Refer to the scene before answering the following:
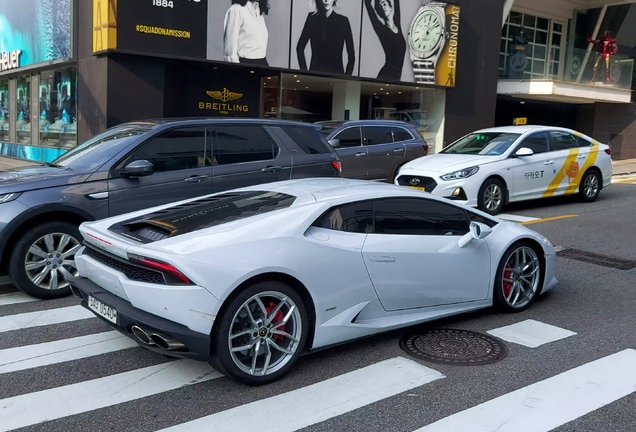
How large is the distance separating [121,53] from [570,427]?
47.0ft

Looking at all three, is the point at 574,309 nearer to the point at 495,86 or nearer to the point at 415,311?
the point at 415,311

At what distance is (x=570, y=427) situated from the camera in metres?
3.95

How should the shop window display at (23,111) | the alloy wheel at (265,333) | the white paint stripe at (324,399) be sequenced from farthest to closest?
1. the shop window display at (23,111)
2. the alloy wheel at (265,333)
3. the white paint stripe at (324,399)

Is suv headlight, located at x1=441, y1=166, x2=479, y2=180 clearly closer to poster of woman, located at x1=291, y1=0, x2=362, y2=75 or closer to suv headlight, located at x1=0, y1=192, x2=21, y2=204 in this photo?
suv headlight, located at x1=0, y1=192, x2=21, y2=204

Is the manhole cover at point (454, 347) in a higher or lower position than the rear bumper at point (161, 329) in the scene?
lower

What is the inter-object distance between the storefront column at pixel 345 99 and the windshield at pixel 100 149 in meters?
13.9

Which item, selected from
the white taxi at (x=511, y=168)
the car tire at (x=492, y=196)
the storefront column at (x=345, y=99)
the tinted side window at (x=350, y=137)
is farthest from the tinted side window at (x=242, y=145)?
the storefront column at (x=345, y=99)

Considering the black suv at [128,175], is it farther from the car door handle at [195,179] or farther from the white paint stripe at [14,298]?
the white paint stripe at [14,298]

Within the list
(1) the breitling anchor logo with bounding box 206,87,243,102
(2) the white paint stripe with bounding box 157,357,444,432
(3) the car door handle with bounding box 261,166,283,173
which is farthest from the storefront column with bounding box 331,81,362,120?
(2) the white paint stripe with bounding box 157,357,444,432

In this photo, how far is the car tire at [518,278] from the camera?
607 centimetres

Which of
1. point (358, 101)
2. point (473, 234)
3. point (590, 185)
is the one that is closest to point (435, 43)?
point (358, 101)

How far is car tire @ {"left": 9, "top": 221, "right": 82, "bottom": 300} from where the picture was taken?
6273mm

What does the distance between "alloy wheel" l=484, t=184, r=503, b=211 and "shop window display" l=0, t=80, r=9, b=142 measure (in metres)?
19.1

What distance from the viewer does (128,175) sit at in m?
6.92
